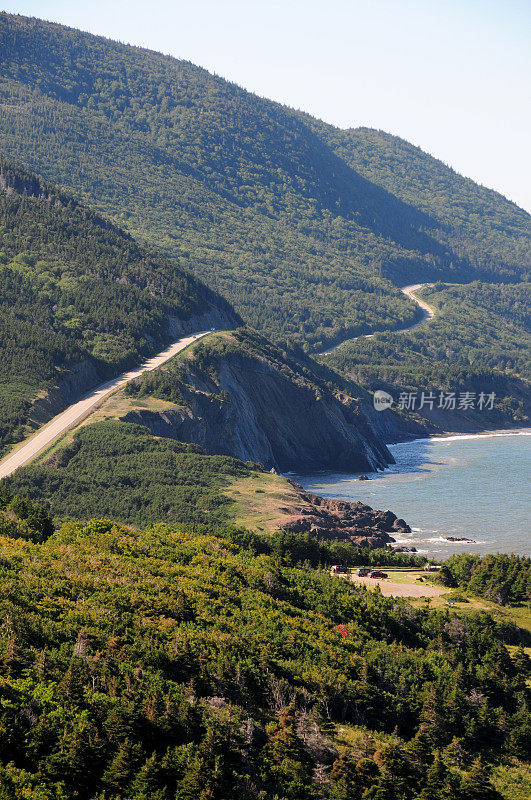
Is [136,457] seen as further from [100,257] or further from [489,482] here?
[100,257]

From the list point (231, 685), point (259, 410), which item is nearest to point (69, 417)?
point (259, 410)

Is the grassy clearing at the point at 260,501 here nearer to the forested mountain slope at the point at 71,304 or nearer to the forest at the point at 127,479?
the forest at the point at 127,479

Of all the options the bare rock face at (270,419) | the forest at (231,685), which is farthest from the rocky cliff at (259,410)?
the forest at (231,685)

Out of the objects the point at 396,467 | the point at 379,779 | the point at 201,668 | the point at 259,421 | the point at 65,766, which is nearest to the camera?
the point at 65,766

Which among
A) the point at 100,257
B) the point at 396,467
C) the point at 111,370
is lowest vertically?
the point at 396,467

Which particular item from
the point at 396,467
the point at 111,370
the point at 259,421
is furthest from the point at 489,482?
the point at 111,370

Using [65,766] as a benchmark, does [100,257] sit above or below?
above
